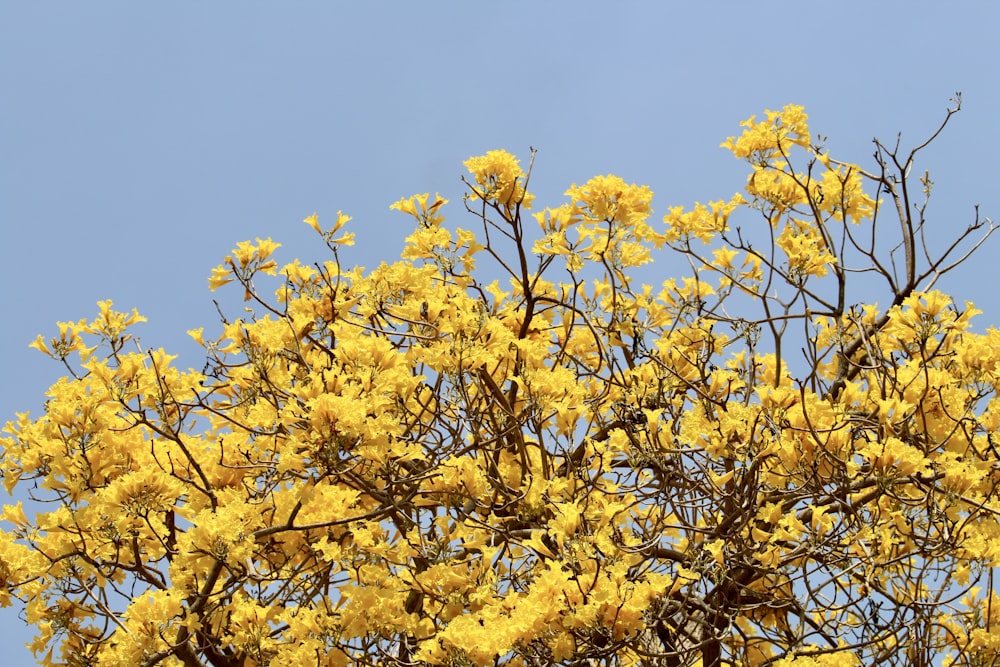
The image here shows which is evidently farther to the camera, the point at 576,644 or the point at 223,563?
the point at 223,563

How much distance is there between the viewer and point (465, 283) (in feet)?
20.0

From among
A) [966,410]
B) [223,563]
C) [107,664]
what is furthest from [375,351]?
[966,410]

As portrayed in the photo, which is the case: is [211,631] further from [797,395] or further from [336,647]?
[797,395]

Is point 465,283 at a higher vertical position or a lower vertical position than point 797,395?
higher

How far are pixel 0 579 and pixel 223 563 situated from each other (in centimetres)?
172

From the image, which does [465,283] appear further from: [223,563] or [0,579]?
[0,579]

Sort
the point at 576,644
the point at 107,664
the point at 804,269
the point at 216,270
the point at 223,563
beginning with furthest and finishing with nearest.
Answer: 1. the point at 216,270
2. the point at 804,269
3. the point at 107,664
4. the point at 223,563
5. the point at 576,644

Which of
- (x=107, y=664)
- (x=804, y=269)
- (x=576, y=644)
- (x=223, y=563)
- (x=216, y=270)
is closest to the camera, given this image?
(x=576, y=644)

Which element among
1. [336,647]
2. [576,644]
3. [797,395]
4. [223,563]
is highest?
[797,395]

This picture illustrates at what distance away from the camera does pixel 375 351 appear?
4.73 meters

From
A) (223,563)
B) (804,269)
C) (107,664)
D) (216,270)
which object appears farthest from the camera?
(216,270)

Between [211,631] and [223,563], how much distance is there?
0.62 meters

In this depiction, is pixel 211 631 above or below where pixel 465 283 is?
below

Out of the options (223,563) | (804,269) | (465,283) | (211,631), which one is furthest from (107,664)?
(804,269)
